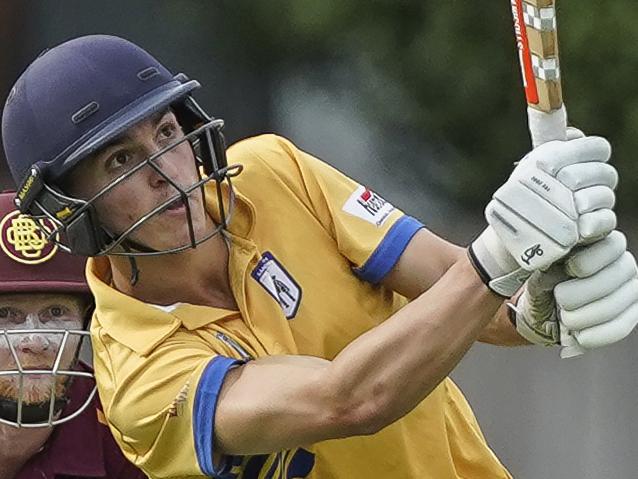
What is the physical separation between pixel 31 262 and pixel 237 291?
62 centimetres

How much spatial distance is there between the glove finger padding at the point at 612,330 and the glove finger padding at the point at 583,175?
21cm

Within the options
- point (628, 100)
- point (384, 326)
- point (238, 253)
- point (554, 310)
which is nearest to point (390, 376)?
point (384, 326)

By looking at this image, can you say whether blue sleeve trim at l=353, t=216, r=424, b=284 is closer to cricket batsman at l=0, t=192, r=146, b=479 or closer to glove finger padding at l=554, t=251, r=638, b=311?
glove finger padding at l=554, t=251, r=638, b=311

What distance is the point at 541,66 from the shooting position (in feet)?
8.41

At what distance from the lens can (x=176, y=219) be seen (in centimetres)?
299

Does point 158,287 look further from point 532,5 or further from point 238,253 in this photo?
point 532,5

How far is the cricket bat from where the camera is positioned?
2.53 meters

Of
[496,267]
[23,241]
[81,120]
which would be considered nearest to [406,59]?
[23,241]

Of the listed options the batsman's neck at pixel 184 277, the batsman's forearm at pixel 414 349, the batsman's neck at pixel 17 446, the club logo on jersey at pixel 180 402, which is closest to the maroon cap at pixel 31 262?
the batsman's neck at pixel 17 446

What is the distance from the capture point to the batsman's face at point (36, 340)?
11.3 ft

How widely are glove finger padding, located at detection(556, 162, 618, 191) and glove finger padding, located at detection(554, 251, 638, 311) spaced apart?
0.13 metres

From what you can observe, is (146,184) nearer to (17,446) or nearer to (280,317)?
(280,317)

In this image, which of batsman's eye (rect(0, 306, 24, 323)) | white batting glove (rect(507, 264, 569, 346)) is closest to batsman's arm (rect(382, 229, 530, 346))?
white batting glove (rect(507, 264, 569, 346))

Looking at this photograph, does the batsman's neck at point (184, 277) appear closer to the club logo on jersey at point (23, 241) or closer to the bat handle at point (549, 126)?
the club logo on jersey at point (23, 241)
